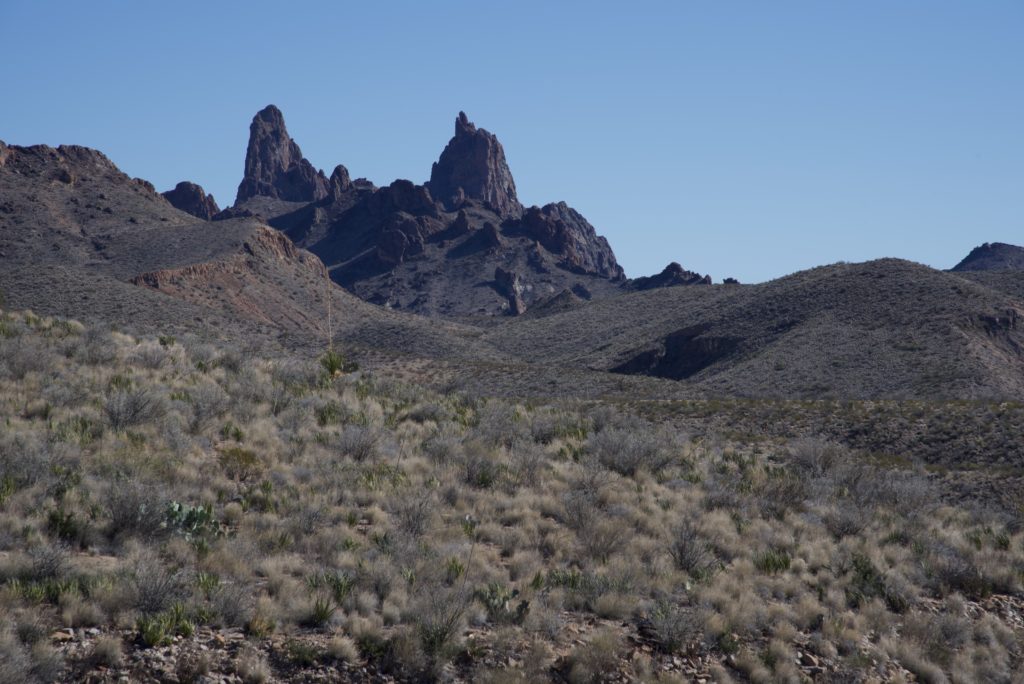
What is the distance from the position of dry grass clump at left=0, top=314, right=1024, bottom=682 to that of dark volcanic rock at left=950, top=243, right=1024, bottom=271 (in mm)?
136228

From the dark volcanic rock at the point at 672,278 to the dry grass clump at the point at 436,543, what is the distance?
108 meters

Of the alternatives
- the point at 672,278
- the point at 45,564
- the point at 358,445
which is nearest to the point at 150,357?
the point at 358,445

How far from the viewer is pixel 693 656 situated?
33.1 feet

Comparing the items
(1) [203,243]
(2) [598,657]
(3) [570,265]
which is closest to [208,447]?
(2) [598,657]

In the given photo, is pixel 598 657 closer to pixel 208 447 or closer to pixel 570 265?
pixel 208 447

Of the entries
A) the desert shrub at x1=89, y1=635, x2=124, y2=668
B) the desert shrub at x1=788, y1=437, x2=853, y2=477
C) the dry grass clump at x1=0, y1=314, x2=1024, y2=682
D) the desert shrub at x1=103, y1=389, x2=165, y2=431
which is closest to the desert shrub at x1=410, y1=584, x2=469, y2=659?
the dry grass clump at x1=0, y1=314, x2=1024, y2=682

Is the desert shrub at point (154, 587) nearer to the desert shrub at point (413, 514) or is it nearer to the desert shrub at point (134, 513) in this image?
the desert shrub at point (134, 513)

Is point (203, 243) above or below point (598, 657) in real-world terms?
above

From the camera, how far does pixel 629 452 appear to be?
19.2m

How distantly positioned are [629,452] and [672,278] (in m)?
115

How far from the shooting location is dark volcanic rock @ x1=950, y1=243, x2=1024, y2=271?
136125mm

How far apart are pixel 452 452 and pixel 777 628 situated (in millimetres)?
8099

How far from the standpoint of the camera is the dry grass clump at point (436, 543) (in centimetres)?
877

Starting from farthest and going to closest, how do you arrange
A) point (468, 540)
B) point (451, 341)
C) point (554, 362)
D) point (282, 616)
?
1. point (451, 341)
2. point (554, 362)
3. point (468, 540)
4. point (282, 616)
